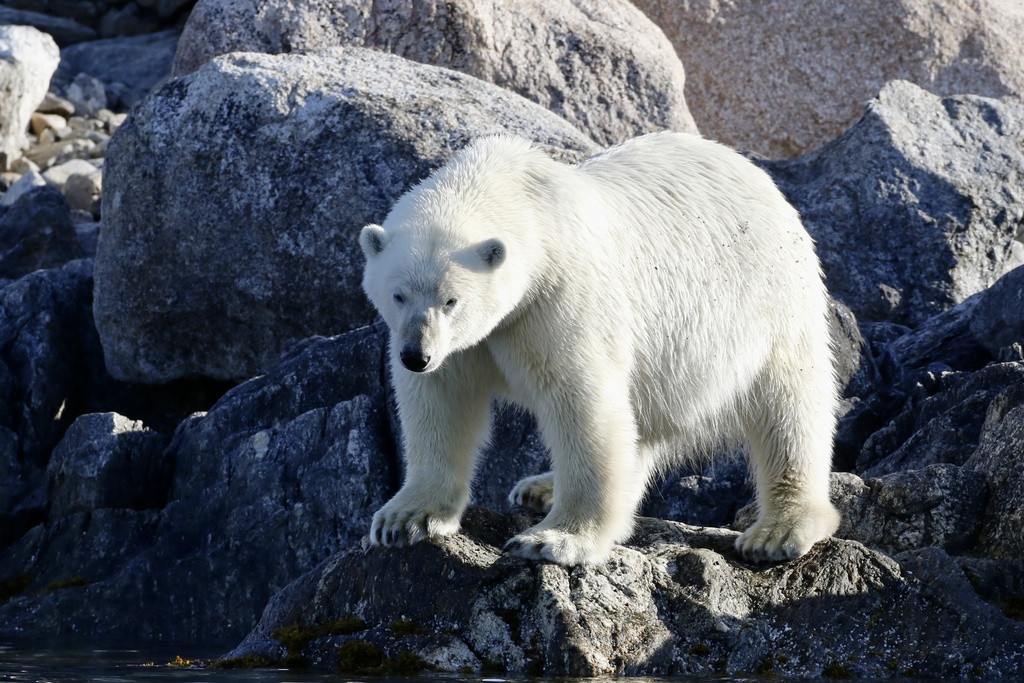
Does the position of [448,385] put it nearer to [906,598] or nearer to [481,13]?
[906,598]

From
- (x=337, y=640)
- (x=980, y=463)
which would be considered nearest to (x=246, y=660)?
(x=337, y=640)

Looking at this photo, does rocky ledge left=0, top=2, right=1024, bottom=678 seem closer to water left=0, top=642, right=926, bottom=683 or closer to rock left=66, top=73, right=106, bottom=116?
water left=0, top=642, right=926, bottom=683

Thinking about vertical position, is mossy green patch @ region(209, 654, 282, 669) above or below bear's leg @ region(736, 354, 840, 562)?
below

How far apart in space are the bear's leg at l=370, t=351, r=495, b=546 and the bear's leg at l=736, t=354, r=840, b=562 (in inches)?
50.8

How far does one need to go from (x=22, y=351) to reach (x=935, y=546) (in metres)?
6.84

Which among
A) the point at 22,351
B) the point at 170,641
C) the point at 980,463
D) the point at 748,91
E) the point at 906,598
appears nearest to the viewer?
the point at 906,598

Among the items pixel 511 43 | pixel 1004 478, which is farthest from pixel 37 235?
pixel 1004 478

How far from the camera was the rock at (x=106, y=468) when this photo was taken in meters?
8.41

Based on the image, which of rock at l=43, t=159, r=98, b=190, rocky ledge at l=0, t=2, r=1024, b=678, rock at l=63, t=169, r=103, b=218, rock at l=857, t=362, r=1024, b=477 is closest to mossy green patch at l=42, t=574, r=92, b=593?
rocky ledge at l=0, t=2, r=1024, b=678

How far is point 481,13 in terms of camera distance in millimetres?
12312

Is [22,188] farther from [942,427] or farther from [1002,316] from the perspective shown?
[942,427]

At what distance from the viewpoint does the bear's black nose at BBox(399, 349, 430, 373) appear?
17.0 ft

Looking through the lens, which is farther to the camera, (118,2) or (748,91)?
(118,2)

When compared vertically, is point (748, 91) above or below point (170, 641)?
above
